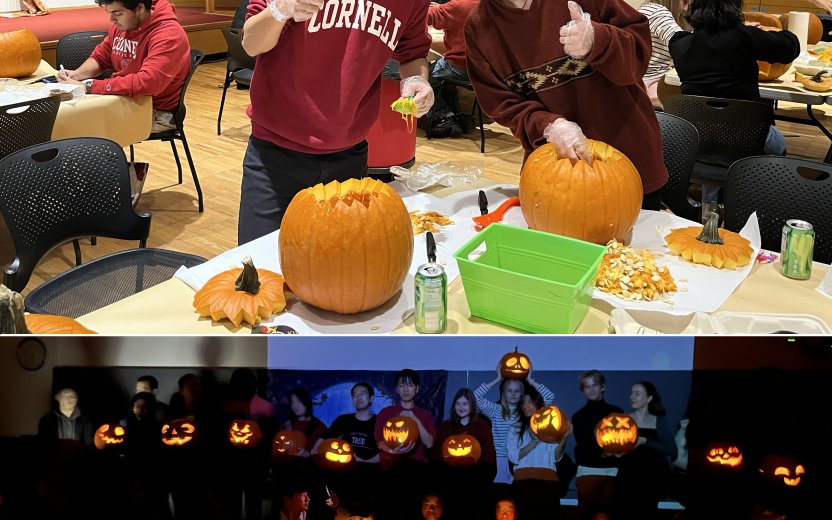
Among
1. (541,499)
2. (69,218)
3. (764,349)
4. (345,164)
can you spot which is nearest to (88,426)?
(541,499)

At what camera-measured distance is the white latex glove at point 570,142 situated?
1.79 m

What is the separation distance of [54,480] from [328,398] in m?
0.25

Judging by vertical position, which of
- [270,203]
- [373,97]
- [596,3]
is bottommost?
[270,203]

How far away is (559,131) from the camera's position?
1.81 metres

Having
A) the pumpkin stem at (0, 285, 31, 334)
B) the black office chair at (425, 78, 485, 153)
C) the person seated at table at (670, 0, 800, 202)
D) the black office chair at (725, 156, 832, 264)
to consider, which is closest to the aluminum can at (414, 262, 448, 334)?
the pumpkin stem at (0, 285, 31, 334)

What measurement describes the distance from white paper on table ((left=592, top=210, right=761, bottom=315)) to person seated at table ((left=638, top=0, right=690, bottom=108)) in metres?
2.44

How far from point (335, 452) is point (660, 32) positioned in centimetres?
407

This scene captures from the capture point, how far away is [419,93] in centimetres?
207

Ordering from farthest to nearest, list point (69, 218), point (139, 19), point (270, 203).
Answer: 1. point (139, 19)
2. point (69, 218)
3. point (270, 203)

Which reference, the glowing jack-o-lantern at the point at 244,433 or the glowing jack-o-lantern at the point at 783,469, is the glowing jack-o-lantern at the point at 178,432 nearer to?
the glowing jack-o-lantern at the point at 244,433

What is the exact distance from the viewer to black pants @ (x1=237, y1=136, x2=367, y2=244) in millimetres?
2062

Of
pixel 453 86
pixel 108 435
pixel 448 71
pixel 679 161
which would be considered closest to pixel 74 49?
pixel 448 71

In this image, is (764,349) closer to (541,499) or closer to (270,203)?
(541,499)

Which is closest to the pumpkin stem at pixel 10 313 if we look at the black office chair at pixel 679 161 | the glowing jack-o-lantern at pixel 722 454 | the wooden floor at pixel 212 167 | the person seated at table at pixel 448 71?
the glowing jack-o-lantern at pixel 722 454
